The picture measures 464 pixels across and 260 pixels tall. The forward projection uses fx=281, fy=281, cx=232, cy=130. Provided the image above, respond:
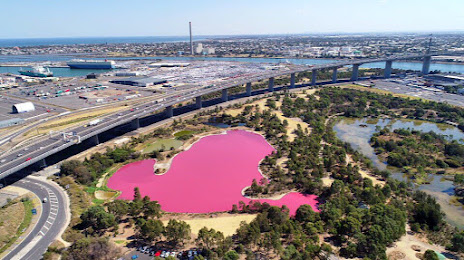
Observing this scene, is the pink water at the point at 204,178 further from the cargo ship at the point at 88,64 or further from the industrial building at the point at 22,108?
the cargo ship at the point at 88,64

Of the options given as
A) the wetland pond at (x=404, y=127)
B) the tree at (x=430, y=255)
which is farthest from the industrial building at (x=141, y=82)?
the tree at (x=430, y=255)

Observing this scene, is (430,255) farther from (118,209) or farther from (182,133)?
(182,133)

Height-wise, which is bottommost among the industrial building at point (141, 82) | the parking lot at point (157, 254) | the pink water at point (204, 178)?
the pink water at point (204, 178)

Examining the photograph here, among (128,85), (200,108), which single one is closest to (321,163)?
(200,108)

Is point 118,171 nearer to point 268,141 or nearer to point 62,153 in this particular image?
point 62,153

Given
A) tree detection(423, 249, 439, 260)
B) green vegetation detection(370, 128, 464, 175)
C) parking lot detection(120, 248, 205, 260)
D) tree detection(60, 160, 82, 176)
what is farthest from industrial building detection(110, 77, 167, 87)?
tree detection(423, 249, 439, 260)

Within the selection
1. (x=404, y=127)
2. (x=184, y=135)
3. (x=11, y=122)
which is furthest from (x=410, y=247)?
(x=11, y=122)
